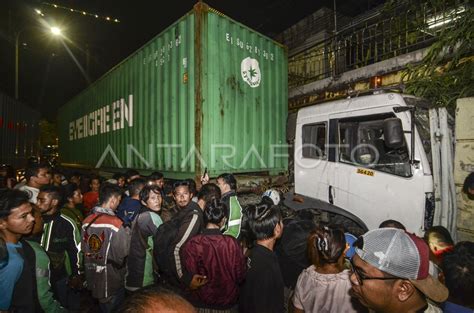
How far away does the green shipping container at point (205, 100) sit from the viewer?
433 cm

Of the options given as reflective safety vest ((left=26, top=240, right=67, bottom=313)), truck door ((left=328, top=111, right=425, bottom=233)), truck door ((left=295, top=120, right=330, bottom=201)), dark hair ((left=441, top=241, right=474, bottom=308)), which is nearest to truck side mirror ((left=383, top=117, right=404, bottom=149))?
truck door ((left=328, top=111, right=425, bottom=233))

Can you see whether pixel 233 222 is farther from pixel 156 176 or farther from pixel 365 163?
pixel 156 176

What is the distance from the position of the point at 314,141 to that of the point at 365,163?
3.08ft

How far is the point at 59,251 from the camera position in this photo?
9.09 ft

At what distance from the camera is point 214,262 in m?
2.08

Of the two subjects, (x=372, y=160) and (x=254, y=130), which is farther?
(x=254, y=130)

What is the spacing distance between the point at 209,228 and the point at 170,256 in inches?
16.0

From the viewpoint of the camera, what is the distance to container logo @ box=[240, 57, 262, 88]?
4832 mm

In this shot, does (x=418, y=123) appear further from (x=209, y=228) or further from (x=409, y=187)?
(x=209, y=228)

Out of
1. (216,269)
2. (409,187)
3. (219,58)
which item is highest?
(219,58)

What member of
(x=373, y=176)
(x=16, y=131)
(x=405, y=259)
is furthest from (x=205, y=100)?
(x=16, y=131)

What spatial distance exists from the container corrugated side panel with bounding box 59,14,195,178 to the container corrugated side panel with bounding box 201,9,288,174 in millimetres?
326

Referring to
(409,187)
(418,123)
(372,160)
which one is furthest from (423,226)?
(418,123)

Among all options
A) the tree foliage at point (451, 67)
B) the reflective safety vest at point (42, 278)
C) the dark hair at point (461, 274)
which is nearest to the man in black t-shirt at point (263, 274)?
the dark hair at point (461, 274)
